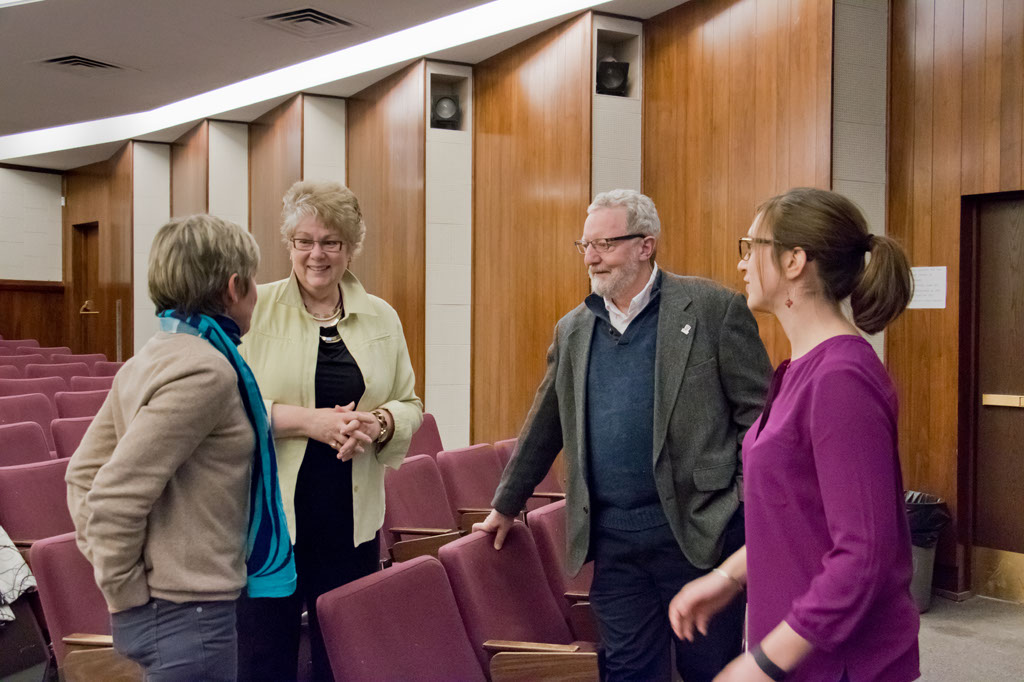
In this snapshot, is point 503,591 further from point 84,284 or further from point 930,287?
point 84,284

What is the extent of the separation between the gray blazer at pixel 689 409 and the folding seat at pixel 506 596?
0.13 m

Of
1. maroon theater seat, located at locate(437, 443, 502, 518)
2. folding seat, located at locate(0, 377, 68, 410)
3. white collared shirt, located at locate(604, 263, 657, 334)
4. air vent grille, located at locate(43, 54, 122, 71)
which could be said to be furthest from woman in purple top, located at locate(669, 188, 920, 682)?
air vent grille, located at locate(43, 54, 122, 71)

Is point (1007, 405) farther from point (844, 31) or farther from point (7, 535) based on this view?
point (7, 535)

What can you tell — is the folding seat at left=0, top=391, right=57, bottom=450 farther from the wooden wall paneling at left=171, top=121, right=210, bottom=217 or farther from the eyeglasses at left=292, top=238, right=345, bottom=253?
the wooden wall paneling at left=171, top=121, right=210, bottom=217

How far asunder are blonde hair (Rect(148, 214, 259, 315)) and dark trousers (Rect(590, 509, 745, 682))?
100 centimetres

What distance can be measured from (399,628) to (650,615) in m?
0.56

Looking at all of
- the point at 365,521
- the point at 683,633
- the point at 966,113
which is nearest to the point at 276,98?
the point at 966,113

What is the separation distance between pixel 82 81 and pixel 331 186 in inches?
285

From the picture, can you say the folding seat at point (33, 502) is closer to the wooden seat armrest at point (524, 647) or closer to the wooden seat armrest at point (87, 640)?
the wooden seat armrest at point (87, 640)

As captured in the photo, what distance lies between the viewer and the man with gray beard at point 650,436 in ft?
6.31

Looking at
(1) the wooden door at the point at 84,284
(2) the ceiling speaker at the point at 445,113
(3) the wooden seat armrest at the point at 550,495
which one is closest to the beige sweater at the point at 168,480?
(3) the wooden seat armrest at the point at 550,495

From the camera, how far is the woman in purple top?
3.64 ft

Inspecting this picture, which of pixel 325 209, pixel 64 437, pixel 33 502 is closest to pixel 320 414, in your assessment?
pixel 325 209

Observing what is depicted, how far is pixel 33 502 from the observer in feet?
8.92
